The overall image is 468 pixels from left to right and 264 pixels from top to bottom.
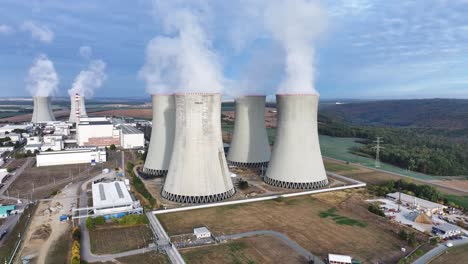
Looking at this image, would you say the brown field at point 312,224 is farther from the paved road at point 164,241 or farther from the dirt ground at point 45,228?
the dirt ground at point 45,228

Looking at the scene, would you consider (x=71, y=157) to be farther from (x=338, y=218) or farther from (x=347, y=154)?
(x=347, y=154)

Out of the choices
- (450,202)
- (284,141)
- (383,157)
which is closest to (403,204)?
(450,202)

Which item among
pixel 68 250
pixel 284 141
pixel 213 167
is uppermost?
pixel 284 141

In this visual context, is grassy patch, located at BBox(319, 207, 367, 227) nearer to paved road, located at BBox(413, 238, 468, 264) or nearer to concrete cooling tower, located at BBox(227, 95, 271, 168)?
paved road, located at BBox(413, 238, 468, 264)

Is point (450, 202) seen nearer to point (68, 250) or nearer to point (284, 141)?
point (284, 141)

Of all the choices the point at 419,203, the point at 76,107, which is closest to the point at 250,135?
the point at 419,203

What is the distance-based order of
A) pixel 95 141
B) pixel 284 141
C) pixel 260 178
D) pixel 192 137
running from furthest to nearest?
pixel 95 141 → pixel 260 178 → pixel 284 141 → pixel 192 137

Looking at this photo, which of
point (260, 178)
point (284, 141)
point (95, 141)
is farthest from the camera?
point (95, 141)

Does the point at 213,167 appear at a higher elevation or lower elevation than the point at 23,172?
higher

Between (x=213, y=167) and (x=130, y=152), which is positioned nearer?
(x=213, y=167)
